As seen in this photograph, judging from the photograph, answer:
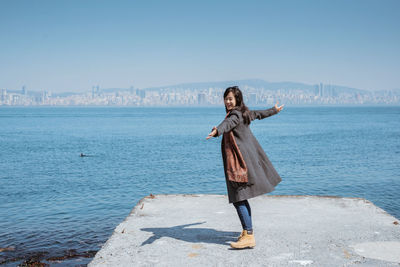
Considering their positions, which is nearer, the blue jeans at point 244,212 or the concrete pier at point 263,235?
the concrete pier at point 263,235

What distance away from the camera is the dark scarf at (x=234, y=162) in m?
5.45

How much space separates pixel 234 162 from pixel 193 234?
1640 millimetres

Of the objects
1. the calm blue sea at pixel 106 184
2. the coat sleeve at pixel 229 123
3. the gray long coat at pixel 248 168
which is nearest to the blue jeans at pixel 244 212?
the gray long coat at pixel 248 168

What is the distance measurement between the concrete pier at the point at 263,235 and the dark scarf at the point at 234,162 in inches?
41.1

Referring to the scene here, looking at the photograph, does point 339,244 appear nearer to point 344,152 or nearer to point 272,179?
point 272,179

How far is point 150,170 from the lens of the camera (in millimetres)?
26516

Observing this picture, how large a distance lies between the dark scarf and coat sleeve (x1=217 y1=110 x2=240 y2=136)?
0.77 feet

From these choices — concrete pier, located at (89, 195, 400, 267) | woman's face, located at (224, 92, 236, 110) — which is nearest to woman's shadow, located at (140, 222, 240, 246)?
concrete pier, located at (89, 195, 400, 267)

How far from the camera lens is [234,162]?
5520 mm

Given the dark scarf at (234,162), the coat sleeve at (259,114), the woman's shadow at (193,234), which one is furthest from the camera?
the woman's shadow at (193,234)

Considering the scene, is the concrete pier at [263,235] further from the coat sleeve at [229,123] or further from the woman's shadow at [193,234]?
the coat sleeve at [229,123]

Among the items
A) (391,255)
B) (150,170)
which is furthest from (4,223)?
(150,170)

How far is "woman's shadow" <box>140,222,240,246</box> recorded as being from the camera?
6.15m

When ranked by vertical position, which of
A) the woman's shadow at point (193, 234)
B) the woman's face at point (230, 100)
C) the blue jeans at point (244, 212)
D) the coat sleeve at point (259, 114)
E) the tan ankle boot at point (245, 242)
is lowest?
the woman's shadow at point (193, 234)
